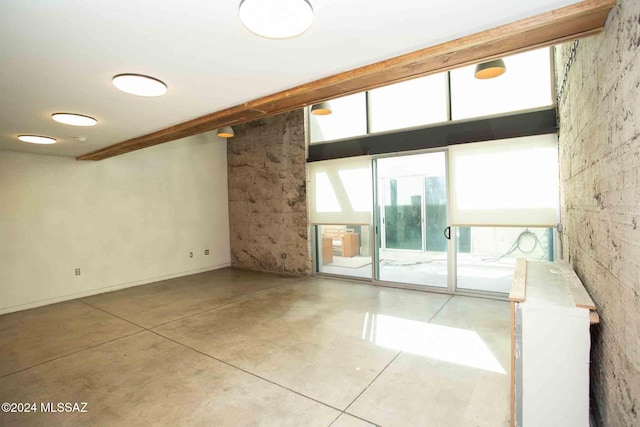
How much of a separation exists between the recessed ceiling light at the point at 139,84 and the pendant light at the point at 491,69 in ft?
9.93

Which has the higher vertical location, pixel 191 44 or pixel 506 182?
pixel 191 44

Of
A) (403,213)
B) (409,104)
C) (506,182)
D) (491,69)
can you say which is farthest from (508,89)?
(403,213)

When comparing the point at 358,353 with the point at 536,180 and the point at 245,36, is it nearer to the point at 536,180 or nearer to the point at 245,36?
the point at 245,36

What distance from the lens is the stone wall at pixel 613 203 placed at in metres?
1.26

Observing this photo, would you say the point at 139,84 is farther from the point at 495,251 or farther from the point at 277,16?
the point at 495,251

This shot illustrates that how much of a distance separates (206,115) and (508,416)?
12.4 feet

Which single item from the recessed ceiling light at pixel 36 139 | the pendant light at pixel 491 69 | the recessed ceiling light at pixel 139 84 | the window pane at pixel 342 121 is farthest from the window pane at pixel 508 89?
the recessed ceiling light at pixel 36 139

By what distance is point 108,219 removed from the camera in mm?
5609

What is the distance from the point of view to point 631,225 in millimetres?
1299

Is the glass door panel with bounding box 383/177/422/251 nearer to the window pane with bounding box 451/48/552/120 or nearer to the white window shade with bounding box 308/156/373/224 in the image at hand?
the white window shade with bounding box 308/156/373/224

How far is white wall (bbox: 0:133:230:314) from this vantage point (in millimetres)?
4684

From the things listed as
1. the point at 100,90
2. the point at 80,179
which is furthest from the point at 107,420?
the point at 80,179

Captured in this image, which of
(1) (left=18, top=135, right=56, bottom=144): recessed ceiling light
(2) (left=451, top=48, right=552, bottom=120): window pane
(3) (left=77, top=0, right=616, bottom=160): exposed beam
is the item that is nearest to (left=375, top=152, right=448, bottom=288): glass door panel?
(2) (left=451, top=48, right=552, bottom=120): window pane

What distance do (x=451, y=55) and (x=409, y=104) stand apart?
3.28m
